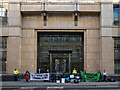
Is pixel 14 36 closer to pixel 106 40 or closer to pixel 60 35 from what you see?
pixel 60 35

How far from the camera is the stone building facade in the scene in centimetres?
2909

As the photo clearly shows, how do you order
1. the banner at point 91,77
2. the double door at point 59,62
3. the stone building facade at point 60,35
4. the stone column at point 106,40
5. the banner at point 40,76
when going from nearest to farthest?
Answer: 1. the banner at point 40,76
2. the banner at point 91,77
3. the stone column at point 106,40
4. the stone building facade at point 60,35
5. the double door at point 59,62

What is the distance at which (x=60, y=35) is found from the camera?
31422 mm

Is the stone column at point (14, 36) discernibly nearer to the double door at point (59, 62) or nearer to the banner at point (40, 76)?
the banner at point (40, 76)

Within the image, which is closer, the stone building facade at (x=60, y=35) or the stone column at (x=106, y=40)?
the stone column at (x=106, y=40)

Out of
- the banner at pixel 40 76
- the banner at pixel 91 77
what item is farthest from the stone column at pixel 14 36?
the banner at pixel 91 77

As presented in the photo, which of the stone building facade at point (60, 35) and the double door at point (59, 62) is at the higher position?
the stone building facade at point (60, 35)

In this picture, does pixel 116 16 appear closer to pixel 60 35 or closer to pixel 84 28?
pixel 84 28

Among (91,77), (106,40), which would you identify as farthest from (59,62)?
(106,40)

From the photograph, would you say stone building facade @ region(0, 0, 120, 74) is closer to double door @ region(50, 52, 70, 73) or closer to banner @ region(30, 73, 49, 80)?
double door @ region(50, 52, 70, 73)

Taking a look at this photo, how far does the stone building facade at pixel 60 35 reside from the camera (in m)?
29.1

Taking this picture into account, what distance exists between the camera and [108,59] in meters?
28.9

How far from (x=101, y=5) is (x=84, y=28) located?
3944 mm

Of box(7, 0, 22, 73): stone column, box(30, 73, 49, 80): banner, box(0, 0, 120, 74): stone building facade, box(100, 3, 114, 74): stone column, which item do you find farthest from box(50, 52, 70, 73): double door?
box(30, 73, 49, 80): banner
